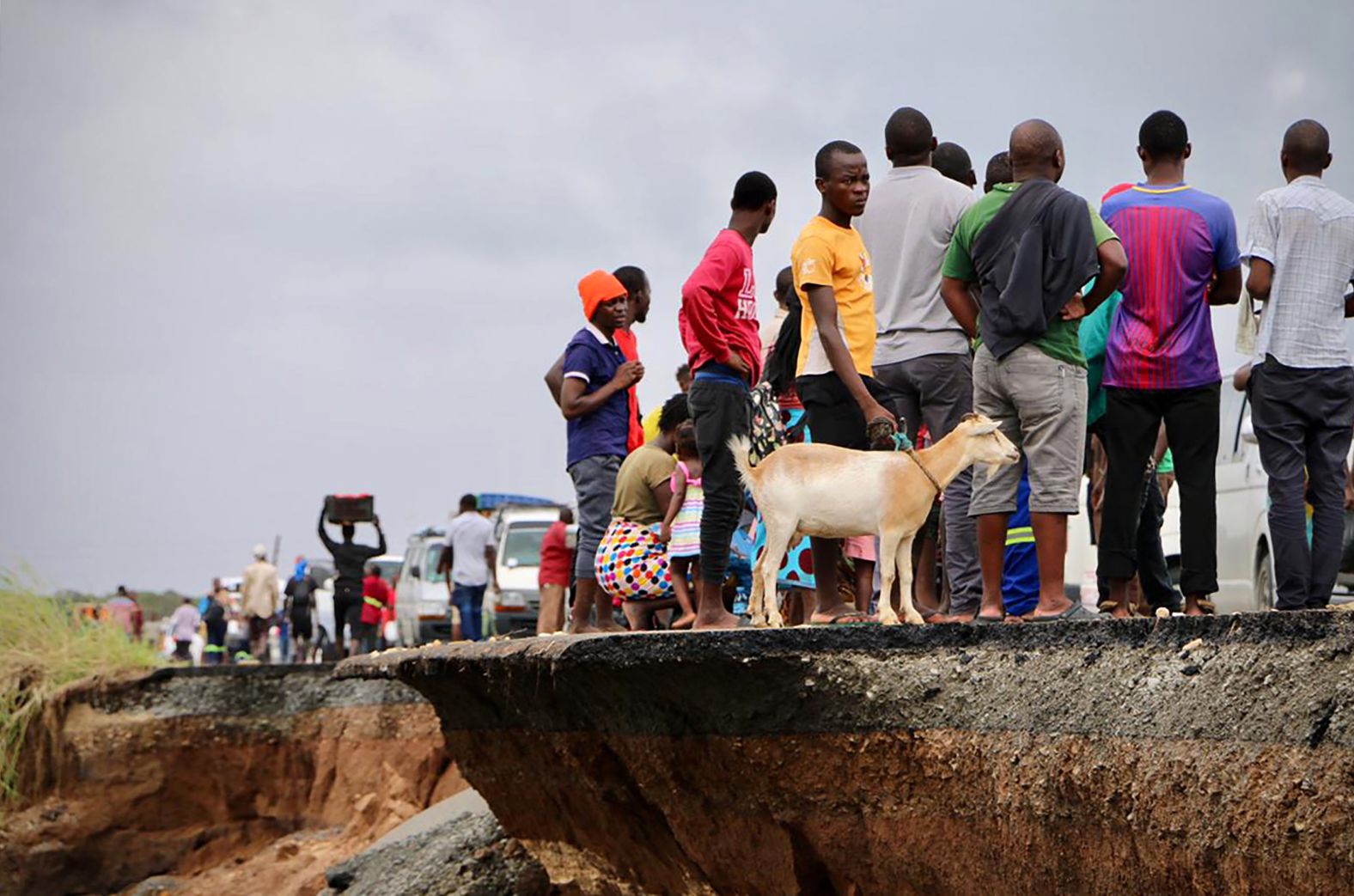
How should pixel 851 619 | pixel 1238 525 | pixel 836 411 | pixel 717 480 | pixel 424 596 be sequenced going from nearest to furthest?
pixel 851 619
pixel 836 411
pixel 717 480
pixel 1238 525
pixel 424 596

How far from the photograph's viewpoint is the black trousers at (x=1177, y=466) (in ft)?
21.1

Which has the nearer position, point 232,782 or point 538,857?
point 538,857

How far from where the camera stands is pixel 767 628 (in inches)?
224

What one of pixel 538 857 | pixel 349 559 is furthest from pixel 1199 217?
pixel 349 559

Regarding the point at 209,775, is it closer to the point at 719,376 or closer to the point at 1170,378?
the point at 719,376

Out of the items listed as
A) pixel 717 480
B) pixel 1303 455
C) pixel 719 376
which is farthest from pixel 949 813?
pixel 719 376

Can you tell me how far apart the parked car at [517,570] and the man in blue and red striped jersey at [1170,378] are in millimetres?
15366

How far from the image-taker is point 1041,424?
630 cm

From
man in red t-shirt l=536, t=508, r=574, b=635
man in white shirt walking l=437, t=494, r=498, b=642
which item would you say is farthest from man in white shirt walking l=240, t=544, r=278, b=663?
man in red t-shirt l=536, t=508, r=574, b=635

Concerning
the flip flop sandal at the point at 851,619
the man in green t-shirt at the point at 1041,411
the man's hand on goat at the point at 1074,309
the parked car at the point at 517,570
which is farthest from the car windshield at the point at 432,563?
the man's hand on goat at the point at 1074,309

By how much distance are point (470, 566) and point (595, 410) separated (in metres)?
8.61

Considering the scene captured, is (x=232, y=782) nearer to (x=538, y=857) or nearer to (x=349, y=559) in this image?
(x=349, y=559)

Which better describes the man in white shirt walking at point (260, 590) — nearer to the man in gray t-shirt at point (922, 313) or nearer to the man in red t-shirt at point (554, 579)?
the man in red t-shirt at point (554, 579)

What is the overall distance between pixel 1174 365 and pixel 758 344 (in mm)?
Result: 1835
